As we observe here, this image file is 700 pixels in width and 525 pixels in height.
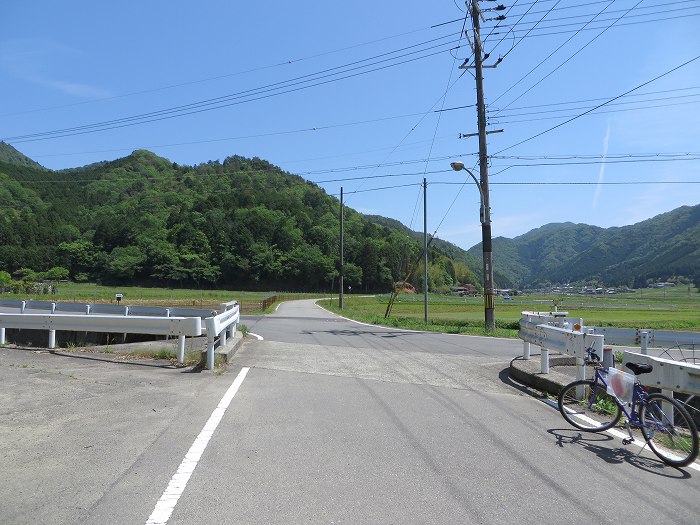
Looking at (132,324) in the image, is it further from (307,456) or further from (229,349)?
(307,456)


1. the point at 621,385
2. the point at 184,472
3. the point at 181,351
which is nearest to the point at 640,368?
the point at 621,385

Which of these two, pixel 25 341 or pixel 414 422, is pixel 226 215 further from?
pixel 414 422

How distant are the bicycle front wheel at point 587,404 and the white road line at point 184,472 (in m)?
4.69

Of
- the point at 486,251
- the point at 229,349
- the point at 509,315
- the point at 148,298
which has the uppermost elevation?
the point at 486,251

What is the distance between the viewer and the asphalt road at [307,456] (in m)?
4.00

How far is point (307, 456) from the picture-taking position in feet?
17.1

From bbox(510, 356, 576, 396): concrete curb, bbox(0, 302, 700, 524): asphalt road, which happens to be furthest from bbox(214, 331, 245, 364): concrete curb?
bbox(510, 356, 576, 396): concrete curb

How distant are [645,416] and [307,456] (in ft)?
13.0

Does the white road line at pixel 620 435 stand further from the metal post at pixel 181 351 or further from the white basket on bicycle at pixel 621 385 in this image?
the metal post at pixel 181 351

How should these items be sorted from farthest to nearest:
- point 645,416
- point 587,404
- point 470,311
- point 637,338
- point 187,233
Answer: point 187,233 < point 470,311 < point 637,338 < point 587,404 < point 645,416

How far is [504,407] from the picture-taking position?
775 cm

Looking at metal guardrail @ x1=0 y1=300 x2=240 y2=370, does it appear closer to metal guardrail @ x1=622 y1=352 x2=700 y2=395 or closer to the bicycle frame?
the bicycle frame

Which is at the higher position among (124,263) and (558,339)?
(124,263)

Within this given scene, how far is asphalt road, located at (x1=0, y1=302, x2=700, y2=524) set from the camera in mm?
4004
